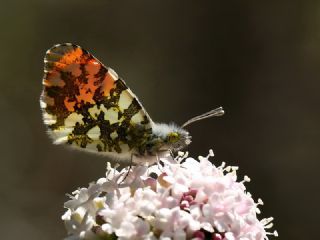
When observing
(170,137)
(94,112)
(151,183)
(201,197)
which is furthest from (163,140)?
(201,197)

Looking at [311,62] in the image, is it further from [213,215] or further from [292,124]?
[213,215]

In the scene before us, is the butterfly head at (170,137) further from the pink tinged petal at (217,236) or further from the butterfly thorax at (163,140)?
the pink tinged petal at (217,236)

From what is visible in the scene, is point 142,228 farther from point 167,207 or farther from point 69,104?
point 69,104

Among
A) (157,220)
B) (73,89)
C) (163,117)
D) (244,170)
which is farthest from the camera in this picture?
(163,117)

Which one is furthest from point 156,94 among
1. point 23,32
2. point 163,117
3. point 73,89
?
point 73,89

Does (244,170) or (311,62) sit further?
(311,62)

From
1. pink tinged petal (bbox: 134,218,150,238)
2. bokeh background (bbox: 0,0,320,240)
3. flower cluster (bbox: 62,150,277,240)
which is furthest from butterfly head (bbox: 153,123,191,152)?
bokeh background (bbox: 0,0,320,240)

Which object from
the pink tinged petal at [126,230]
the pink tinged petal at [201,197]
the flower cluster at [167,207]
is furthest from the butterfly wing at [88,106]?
the pink tinged petal at [126,230]
